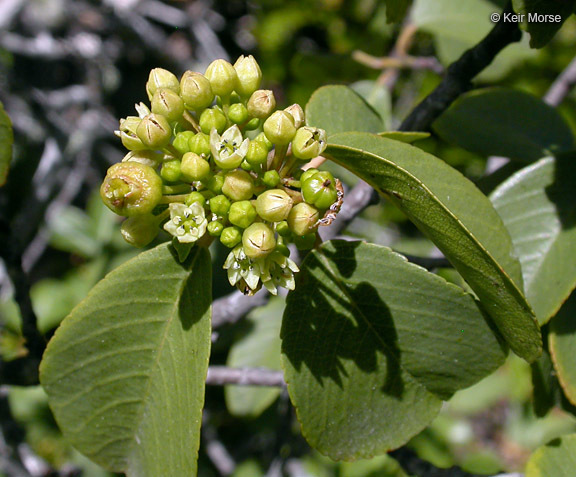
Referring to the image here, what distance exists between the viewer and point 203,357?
116 centimetres

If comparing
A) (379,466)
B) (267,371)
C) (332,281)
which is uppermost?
(332,281)

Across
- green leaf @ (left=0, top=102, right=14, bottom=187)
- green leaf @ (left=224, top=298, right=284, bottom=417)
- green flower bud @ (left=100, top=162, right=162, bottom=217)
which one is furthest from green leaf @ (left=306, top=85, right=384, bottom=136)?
green leaf @ (left=224, top=298, right=284, bottom=417)

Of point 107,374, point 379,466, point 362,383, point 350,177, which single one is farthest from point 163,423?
point 379,466

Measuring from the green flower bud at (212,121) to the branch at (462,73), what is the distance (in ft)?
2.13

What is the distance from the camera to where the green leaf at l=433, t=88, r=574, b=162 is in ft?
5.64

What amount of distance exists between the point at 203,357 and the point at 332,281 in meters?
0.36

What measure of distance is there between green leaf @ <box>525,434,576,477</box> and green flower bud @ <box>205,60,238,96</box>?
120 centimetres

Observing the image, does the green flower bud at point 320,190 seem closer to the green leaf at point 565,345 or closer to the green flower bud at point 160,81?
the green flower bud at point 160,81

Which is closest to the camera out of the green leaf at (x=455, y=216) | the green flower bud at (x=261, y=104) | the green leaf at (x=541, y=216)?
the green leaf at (x=455, y=216)

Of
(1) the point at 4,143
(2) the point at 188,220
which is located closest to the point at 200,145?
(2) the point at 188,220

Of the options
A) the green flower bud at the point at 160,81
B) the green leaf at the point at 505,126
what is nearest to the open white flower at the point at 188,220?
the green flower bud at the point at 160,81

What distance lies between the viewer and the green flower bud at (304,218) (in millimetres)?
1105

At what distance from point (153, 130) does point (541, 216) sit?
1.08m

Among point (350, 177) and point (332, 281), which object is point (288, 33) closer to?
point (350, 177)
